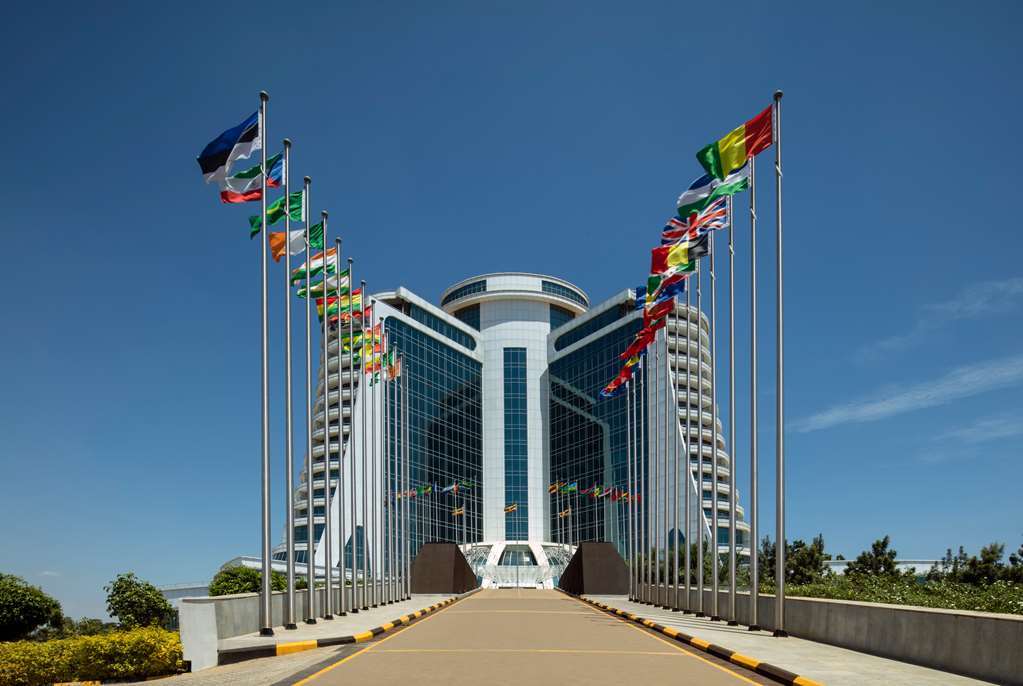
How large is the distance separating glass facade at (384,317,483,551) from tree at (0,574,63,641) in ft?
181

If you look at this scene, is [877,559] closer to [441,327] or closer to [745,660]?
[745,660]

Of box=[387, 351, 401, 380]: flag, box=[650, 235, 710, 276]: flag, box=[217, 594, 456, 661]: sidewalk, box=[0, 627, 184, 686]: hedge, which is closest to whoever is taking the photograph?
box=[0, 627, 184, 686]: hedge

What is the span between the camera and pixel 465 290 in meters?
135

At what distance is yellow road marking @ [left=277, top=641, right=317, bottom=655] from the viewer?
1766cm

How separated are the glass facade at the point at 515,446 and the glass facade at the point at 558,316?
7482 millimetres

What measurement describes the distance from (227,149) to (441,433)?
93077 mm

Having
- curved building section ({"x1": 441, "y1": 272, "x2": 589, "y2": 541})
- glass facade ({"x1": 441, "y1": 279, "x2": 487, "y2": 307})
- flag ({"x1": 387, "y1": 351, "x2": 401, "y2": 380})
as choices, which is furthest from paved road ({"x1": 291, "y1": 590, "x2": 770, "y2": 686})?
glass facade ({"x1": 441, "y1": 279, "x2": 487, "y2": 307})

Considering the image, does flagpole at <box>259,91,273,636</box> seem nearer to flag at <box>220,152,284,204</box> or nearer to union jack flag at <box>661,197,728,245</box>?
flag at <box>220,152,284,204</box>

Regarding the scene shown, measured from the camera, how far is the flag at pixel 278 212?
2444 centimetres

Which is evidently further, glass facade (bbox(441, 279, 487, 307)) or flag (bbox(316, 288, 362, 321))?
glass facade (bbox(441, 279, 487, 307))

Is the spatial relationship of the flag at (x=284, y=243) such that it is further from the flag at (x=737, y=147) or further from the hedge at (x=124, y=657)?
the hedge at (x=124, y=657)

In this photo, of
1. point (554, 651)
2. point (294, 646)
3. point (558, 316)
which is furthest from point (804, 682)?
point (558, 316)

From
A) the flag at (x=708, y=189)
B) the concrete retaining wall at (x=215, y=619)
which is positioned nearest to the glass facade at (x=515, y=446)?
the flag at (x=708, y=189)

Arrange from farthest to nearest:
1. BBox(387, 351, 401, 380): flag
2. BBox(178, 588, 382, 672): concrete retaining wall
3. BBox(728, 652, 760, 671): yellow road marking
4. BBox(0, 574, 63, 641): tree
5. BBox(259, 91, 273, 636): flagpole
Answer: BBox(387, 351, 401, 380): flag < BBox(0, 574, 63, 641): tree < BBox(259, 91, 273, 636): flagpole < BBox(178, 588, 382, 672): concrete retaining wall < BBox(728, 652, 760, 671): yellow road marking
